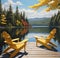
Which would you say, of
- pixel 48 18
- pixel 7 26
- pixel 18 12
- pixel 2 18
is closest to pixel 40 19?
pixel 48 18

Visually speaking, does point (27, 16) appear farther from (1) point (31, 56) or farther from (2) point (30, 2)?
(1) point (31, 56)

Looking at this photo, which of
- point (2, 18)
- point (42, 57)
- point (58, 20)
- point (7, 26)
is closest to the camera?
point (42, 57)

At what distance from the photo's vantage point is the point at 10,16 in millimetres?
18125

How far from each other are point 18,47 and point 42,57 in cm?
53

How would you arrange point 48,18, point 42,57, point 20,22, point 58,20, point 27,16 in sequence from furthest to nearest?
point 20,22 → point 27,16 → point 48,18 → point 58,20 → point 42,57

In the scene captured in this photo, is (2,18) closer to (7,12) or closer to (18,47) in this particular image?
(7,12)

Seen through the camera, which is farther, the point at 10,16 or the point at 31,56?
Answer: the point at 10,16

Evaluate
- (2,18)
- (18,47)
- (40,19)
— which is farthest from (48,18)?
(18,47)

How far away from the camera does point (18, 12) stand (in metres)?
16.4

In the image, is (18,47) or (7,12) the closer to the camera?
(18,47)

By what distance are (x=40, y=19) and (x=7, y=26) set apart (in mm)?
5957

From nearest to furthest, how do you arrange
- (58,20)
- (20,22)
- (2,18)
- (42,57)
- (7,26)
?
(42,57), (58,20), (20,22), (2,18), (7,26)

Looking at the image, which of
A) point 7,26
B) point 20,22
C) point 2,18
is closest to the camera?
point 20,22

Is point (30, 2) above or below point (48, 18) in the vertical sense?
above
